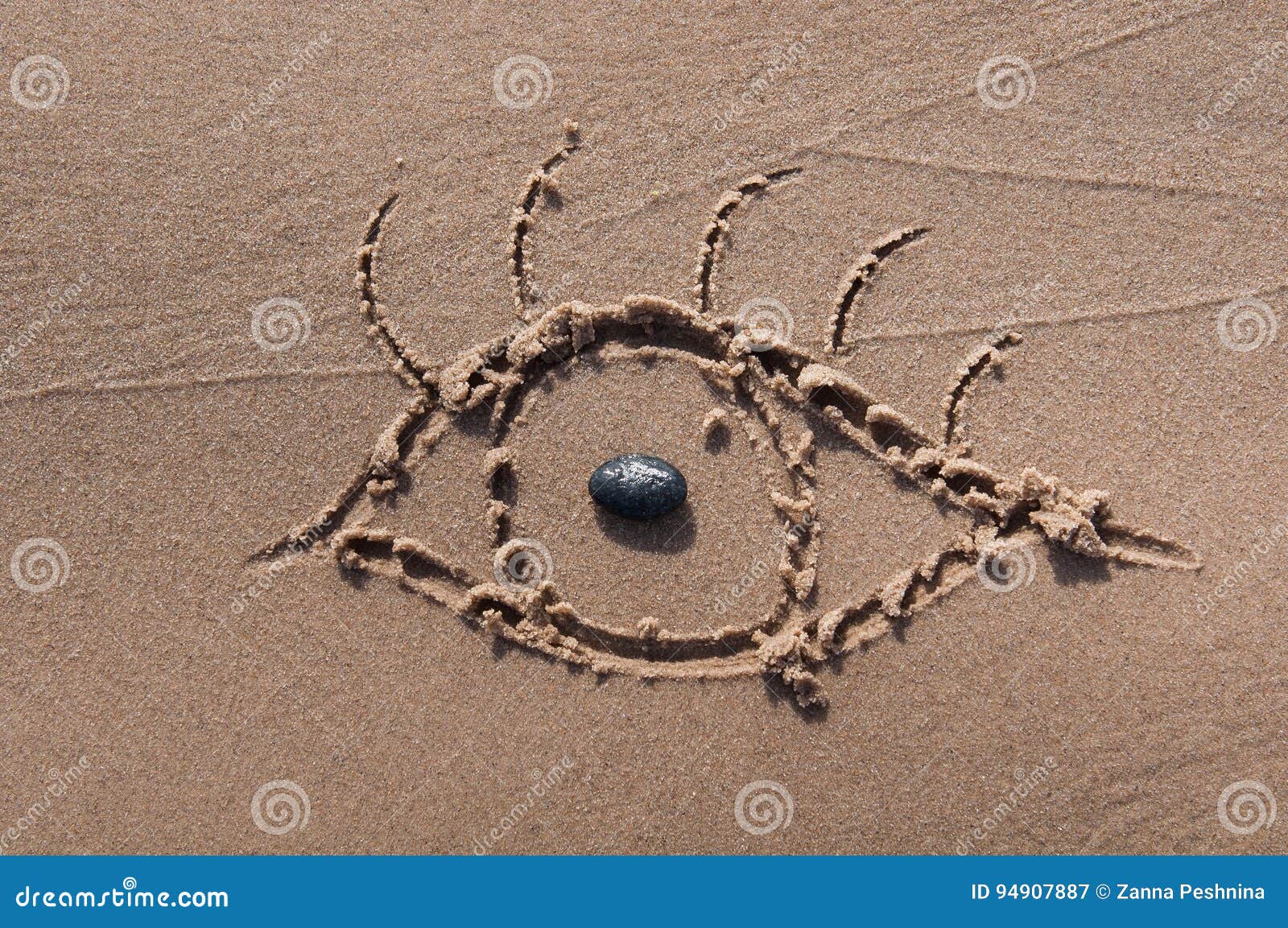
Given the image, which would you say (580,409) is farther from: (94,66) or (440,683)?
(94,66)

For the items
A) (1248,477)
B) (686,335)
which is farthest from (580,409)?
(1248,477)
